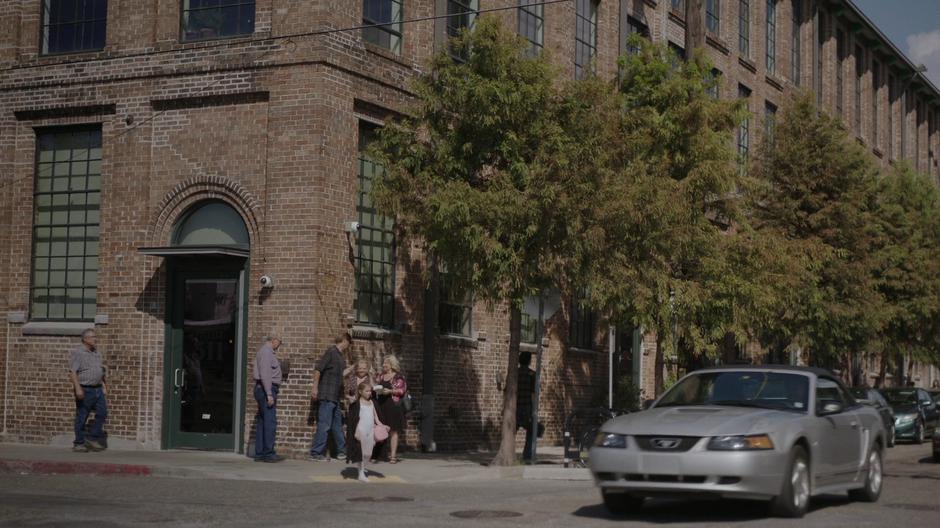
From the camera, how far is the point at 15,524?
10.7 m

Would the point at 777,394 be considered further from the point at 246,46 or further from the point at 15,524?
the point at 246,46

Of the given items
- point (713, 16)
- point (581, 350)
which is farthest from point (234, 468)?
point (713, 16)

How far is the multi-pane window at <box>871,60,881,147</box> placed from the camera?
49500mm

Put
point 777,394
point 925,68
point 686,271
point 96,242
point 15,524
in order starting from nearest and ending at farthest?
1. point 15,524
2. point 777,394
3. point 96,242
4. point 686,271
5. point 925,68

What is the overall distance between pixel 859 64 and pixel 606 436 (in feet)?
131

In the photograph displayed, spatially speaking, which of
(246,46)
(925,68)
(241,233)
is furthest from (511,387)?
(925,68)

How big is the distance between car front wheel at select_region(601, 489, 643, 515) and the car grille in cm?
70

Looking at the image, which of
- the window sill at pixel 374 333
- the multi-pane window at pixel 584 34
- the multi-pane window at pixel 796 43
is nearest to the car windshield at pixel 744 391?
the window sill at pixel 374 333

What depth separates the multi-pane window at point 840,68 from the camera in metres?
45.2

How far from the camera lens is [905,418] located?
104ft

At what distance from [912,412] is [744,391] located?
21226mm

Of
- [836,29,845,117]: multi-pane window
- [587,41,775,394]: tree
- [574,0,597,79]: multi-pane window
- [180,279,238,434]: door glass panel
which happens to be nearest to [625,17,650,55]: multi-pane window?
[574,0,597,79]: multi-pane window

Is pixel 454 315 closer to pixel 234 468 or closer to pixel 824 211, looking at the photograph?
pixel 234 468

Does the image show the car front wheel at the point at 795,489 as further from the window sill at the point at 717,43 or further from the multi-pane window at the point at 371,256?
the window sill at the point at 717,43
